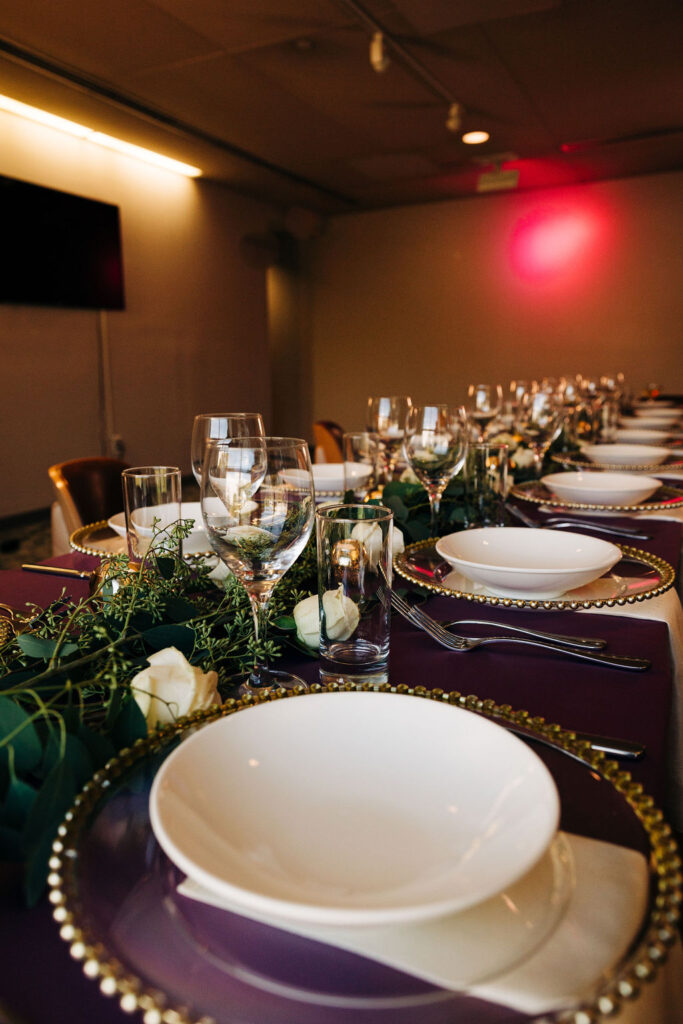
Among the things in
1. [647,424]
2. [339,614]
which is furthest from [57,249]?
[339,614]

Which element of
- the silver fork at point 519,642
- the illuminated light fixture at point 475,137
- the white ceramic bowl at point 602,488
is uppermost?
the illuminated light fixture at point 475,137

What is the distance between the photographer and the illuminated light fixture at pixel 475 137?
5.57 meters

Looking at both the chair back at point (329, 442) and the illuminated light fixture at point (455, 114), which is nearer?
the chair back at point (329, 442)

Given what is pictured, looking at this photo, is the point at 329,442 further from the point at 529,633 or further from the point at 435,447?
the point at 529,633

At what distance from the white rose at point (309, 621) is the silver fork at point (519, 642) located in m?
0.14

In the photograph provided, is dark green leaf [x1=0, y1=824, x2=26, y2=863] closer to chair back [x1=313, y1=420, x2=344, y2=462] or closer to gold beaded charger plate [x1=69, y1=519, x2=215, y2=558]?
gold beaded charger plate [x1=69, y1=519, x2=215, y2=558]

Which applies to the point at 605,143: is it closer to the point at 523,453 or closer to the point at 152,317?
the point at 152,317

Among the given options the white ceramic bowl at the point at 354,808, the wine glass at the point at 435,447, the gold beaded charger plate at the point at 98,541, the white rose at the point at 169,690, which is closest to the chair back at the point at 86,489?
the gold beaded charger plate at the point at 98,541

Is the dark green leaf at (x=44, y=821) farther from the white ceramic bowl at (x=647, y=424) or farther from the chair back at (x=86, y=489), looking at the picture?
the white ceramic bowl at (x=647, y=424)

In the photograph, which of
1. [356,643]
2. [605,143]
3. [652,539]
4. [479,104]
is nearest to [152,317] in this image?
[479,104]

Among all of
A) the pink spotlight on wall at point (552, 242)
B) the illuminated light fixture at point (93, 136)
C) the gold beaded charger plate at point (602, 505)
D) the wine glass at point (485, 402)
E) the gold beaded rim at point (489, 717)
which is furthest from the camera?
the pink spotlight on wall at point (552, 242)

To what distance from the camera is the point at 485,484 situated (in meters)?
1.28

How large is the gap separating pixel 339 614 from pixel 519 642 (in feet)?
0.72

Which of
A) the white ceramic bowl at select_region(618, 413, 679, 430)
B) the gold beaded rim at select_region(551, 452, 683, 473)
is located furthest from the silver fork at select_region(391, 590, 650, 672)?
the white ceramic bowl at select_region(618, 413, 679, 430)
